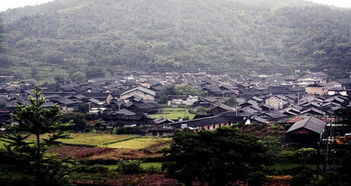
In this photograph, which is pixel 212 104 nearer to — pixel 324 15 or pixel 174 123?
pixel 174 123

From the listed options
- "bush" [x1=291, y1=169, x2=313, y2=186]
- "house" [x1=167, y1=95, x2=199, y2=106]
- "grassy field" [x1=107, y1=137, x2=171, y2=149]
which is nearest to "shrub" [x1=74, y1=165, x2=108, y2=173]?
"grassy field" [x1=107, y1=137, x2=171, y2=149]

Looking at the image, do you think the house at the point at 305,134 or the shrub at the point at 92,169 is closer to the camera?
the shrub at the point at 92,169

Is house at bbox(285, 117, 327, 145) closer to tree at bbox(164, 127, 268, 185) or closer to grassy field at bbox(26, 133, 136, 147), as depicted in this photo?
tree at bbox(164, 127, 268, 185)

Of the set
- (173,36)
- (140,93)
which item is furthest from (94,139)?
(173,36)

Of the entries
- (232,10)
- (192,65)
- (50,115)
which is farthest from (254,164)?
(232,10)

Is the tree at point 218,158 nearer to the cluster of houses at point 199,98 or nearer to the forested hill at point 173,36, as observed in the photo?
the cluster of houses at point 199,98

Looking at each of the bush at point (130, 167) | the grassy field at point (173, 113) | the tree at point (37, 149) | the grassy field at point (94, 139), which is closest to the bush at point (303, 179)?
the tree at point (37, 149)
